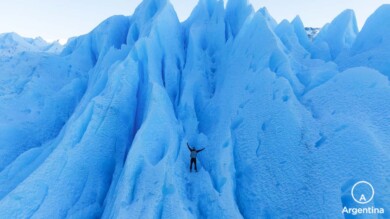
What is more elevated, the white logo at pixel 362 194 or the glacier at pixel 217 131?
the glacier at pixel 217 131

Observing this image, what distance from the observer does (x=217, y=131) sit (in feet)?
34.2

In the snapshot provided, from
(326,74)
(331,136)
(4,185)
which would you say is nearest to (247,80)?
(326,74)

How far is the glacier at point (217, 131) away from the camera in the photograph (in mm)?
7684

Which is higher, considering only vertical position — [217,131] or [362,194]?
[217,131]

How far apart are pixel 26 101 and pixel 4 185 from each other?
→ 700cm

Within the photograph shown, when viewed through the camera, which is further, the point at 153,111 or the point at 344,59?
the point at 344,59

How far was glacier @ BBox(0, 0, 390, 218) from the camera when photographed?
768cm

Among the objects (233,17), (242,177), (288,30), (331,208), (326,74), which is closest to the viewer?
(331,208)

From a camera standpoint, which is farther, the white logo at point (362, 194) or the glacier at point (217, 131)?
the glacier at point (217, 131)

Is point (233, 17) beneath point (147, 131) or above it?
above

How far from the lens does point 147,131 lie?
9820 millimetres

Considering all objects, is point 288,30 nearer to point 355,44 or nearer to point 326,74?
point 355,44

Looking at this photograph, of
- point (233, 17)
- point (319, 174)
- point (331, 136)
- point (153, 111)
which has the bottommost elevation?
point (319, 174)

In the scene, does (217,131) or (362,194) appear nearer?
(362,194)
